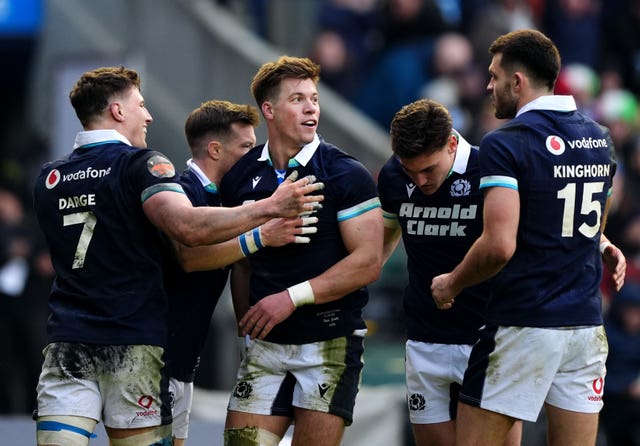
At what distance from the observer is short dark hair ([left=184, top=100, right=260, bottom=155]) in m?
7.38

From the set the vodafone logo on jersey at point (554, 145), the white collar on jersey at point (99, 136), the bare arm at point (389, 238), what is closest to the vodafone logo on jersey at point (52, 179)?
the white collar on jersey at point (99, 136)

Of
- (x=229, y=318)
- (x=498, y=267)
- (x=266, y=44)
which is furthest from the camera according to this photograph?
(x=266, y=44)

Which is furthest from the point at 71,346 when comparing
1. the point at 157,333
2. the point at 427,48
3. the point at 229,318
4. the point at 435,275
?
the point at 427,48

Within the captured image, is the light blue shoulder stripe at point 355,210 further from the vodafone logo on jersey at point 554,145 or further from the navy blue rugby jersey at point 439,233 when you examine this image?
the vodafone logo on jersey at point 554,145

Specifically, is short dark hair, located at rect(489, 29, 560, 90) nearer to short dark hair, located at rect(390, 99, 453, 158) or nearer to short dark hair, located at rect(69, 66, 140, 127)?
short dark hair, located at rect(390, 99, 453, 158)

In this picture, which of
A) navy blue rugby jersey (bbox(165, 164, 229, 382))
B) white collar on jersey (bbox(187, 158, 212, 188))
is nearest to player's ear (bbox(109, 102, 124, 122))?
navy blue rugby jersey (bbox(165, 164, 229, 382))

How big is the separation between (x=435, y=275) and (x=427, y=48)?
7068mm

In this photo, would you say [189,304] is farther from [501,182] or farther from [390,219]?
Result: [501,182]

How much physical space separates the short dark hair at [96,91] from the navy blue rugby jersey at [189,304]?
0.59 meters

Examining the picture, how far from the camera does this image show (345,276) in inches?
270

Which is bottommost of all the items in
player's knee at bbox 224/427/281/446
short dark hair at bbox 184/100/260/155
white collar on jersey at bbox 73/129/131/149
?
player's knee at bbox 224/427/281/446

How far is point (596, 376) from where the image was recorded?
6590mm

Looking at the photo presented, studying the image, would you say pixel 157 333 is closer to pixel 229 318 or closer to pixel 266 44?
pixel 229 318

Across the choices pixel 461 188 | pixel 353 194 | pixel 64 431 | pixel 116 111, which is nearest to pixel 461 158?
pixel 461 188
